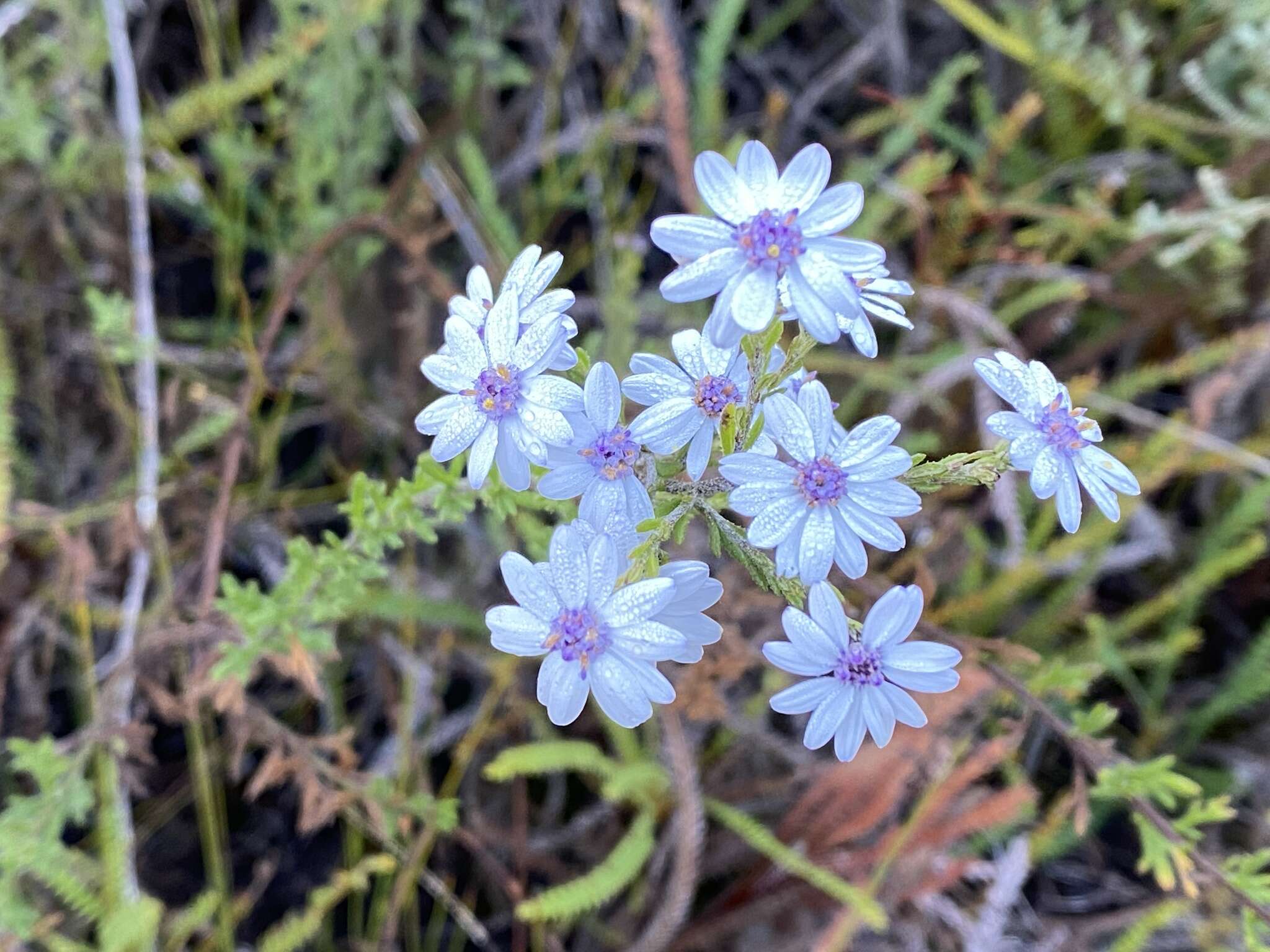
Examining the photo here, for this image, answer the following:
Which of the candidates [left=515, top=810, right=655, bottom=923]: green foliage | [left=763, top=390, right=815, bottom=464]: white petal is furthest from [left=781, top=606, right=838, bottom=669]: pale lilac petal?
[left=515, top=810, right=655, bottom=923]: green foliage

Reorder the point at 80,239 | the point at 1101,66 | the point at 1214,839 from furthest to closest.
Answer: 1. the point at 80,239
2. the point at 1101,66
3. the point at 1214,839

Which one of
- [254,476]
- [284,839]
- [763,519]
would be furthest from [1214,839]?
[254,476]

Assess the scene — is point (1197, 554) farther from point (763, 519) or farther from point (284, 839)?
point (284, 839)

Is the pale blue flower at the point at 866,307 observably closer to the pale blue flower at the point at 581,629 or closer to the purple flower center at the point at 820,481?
the purple flower center at the point at 820,481

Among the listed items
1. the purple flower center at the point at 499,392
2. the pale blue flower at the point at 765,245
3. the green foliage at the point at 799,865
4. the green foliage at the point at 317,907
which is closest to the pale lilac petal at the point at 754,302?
the pale blue flower at the point at 765,245

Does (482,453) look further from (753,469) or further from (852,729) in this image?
(852,729)
